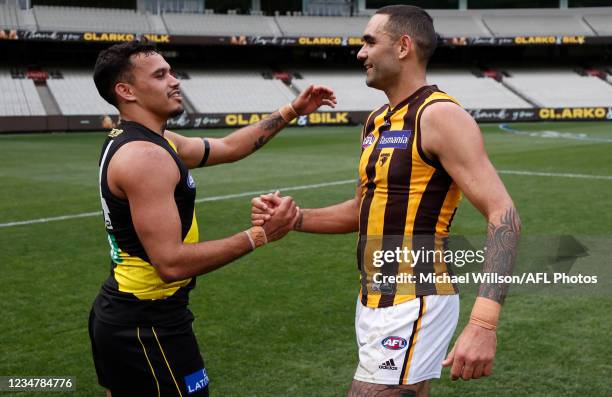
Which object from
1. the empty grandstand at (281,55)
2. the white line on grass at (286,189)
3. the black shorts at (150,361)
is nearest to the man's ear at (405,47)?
the black shorts at (150,361)

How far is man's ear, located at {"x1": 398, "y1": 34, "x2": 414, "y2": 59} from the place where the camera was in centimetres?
348

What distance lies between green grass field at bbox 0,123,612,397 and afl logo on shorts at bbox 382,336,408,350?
1.80 meters

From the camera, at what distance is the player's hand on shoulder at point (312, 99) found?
15.5 ft

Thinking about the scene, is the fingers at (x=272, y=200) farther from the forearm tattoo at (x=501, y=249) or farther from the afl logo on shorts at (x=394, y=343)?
the forearm tattoo at (x=501, y=249)

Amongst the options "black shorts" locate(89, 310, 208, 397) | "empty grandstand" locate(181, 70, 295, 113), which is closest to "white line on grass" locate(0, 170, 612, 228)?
"black shorts" locate(89, 310, 208, 397)

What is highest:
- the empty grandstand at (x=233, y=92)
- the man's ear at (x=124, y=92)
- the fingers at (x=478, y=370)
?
the man's ear at (x=124, y=92)

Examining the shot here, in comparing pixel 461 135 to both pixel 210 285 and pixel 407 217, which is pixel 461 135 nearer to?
pixel 407 217

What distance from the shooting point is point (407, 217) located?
132 inches

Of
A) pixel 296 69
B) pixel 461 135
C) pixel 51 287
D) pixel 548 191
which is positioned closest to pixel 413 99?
pixel 461 135

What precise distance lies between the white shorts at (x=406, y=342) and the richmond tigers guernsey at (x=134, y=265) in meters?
0.96

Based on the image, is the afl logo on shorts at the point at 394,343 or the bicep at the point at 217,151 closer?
the afl logo on shorts at the point at 394,343

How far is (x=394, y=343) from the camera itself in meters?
3.22

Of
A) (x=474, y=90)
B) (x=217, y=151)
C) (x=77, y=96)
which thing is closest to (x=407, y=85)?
(x=217, y=151)

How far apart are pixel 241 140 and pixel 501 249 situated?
254 centimetres
